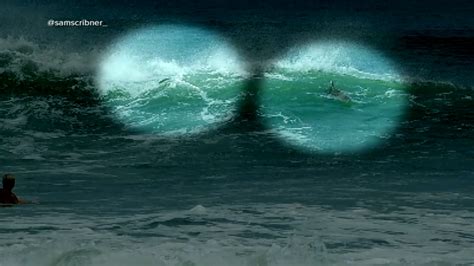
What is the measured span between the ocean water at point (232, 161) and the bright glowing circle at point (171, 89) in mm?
70

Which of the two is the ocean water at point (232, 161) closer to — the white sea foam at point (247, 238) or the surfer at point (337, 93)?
the white sea foam at point (247, 238)

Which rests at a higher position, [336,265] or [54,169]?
[54,169]

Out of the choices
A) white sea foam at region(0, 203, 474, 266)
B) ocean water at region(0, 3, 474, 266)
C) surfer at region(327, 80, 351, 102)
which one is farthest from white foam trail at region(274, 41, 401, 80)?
white sea foam at region(0, 203, 474, 266)

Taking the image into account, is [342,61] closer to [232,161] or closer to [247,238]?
[232,161]

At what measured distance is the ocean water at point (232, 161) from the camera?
31.5 ft

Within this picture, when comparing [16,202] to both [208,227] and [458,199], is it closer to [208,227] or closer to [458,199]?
[208,227]

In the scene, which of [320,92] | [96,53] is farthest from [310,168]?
[96,53]

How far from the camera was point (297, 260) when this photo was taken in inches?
345

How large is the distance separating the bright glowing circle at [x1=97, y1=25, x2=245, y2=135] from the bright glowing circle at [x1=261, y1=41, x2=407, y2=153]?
1138mm

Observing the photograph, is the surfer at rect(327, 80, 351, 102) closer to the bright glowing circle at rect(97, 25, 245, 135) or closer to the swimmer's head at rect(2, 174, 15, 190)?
the bright glowing circle at rect(97, 25, 245, 135)

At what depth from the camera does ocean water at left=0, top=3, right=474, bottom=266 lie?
960 centimetres

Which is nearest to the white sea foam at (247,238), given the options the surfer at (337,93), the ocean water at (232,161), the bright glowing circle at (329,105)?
the ocean water at (232,161)

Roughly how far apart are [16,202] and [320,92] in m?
11.4

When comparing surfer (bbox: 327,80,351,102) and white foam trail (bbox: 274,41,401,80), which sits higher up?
white foam trail (bbox: 274,41,401,80)
